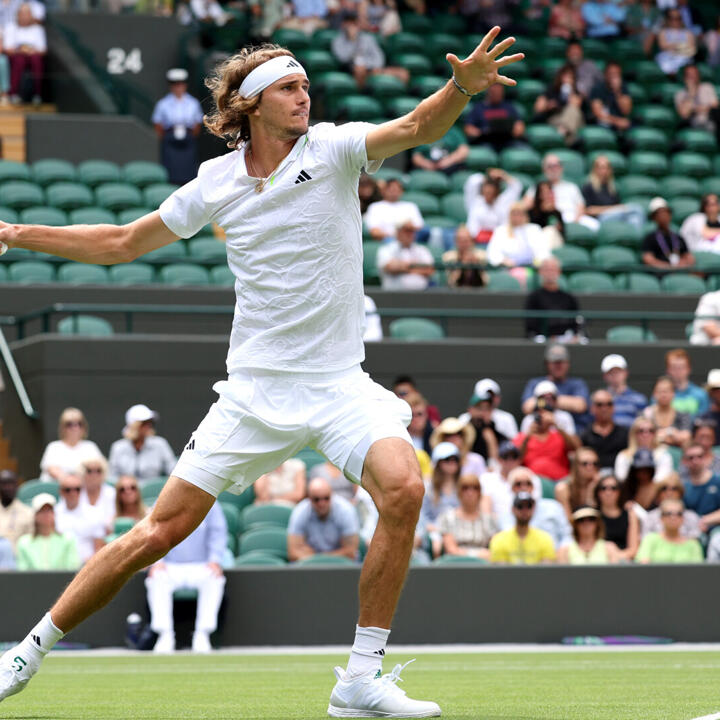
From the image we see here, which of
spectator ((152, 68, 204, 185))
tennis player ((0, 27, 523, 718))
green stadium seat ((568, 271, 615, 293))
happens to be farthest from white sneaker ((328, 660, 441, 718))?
spectator ((152, 68, 204, 185))

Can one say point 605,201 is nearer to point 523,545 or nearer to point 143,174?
point 143,174

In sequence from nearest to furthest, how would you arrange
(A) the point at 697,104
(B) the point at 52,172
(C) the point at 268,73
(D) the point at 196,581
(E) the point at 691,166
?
(C) the point at 268,73
(D) the point at 196,581
(B) the point at 52,172
(E) the point at 691,166
(A) the point at 697,104

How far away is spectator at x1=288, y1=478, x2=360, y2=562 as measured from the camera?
1180cm

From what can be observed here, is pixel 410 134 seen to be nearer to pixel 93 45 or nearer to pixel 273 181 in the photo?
pixel 273 181

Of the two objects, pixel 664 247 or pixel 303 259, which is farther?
pixel 664 247

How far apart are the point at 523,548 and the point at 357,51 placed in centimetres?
1162

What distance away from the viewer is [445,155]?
19906 mm

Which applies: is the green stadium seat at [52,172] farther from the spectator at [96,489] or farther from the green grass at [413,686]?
the green grass at [413,686]

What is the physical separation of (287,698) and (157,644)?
4.77 meters

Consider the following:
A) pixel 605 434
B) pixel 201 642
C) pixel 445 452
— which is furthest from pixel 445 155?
pixel 201 642

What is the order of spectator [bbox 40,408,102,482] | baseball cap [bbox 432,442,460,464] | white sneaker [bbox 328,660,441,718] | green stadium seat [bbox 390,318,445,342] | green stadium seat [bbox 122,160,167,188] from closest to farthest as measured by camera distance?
1. white sneaker [bbox 328,660,441,718]
2. baseball cap [bbox 432,442,460,464]
3. spectator [bbox 40,408,102,482]
4. green stadium seat [bbox 390,318,445,342]
5. green stadium seat [bbox 122,160,167,188]

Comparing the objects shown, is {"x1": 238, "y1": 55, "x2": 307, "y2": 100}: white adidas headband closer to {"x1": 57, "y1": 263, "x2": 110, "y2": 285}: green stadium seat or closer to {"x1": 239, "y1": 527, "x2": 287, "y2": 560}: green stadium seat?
{"x1": 239, "y1": 527, "x2": 287, "y2": 560}: green stadium seat

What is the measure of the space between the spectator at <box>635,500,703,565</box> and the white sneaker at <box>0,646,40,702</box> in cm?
728

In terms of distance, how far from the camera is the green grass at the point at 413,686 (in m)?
5.59
